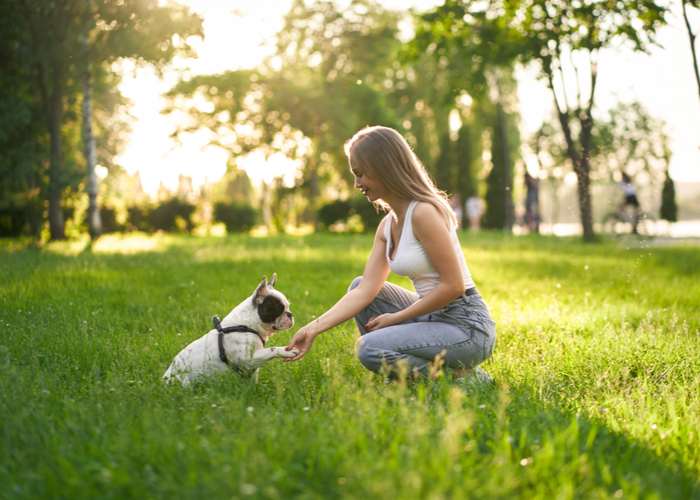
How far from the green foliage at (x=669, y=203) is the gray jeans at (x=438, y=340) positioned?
2820cm

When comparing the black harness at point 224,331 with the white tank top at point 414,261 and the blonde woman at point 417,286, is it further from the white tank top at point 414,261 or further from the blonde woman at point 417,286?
the white tank top at point 414,261

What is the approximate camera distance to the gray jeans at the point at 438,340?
3479mm

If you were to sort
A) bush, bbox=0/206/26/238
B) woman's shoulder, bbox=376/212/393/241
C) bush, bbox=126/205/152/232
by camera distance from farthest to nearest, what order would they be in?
bush, bbox=126/205/152/232
bush, bbox=0/206/26/238
woman's shoulder, bbox=376/212/393/241

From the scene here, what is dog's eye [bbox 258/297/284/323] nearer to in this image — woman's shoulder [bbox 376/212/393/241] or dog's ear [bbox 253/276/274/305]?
dog's ear [bbox 253/276/274/305]

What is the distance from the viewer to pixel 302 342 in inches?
144

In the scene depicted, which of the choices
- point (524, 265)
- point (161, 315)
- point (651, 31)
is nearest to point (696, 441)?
point (161, 315)

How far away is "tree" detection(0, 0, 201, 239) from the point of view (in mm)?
12430

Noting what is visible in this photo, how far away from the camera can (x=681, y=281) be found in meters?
7.75

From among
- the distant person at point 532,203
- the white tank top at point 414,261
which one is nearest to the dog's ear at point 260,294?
the white tank top at point 414,261

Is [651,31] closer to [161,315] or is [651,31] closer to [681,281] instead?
[681,281]

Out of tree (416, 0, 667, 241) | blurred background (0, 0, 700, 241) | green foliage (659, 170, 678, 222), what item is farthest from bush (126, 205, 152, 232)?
green foliage (659, 170, 678, 222)

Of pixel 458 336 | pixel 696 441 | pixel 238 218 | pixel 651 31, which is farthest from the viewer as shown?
pixel 238 218

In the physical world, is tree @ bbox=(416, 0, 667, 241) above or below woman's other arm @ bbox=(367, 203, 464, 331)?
above

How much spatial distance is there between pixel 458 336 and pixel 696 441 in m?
1.47
